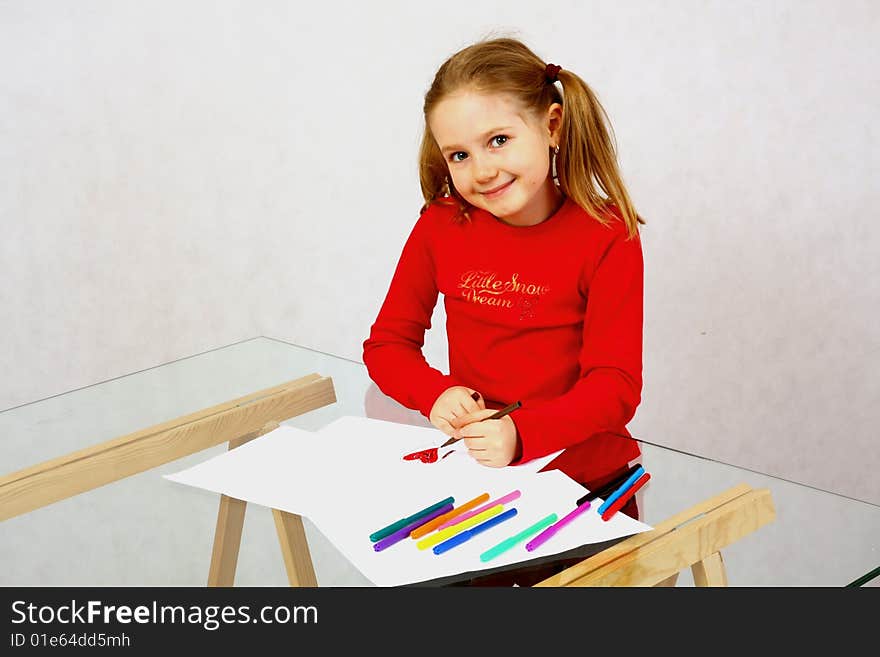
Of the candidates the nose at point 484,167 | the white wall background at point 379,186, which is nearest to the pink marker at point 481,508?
the nose at point 484,167

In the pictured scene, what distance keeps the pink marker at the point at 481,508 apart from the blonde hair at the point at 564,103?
42 centimetres

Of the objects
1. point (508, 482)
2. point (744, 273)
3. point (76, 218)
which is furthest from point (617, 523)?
point (76, 218)

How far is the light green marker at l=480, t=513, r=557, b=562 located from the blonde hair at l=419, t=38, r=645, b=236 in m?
0.46

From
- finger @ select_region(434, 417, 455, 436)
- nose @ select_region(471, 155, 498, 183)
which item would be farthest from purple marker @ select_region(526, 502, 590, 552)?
nose @ select_region(471, 155, 498, 183)

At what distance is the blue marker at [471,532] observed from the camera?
820 millimetres

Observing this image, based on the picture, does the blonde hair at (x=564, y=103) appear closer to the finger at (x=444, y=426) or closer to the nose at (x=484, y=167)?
the nose at (x=484, y=167)

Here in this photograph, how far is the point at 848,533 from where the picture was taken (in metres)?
0.85

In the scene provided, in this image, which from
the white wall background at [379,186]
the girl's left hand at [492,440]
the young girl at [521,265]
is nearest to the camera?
the girl's left hand at [492,440]

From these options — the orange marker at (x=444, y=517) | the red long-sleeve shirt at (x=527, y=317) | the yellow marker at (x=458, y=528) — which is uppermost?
the red long-sleeve shirt at (x=527, y=317)

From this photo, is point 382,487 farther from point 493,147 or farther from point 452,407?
point 493,147

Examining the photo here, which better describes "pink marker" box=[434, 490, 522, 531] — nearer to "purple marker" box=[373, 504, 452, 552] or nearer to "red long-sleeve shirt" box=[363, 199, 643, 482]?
"purple marker" box=[373, 504, 452, 552]

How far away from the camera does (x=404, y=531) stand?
849mm
